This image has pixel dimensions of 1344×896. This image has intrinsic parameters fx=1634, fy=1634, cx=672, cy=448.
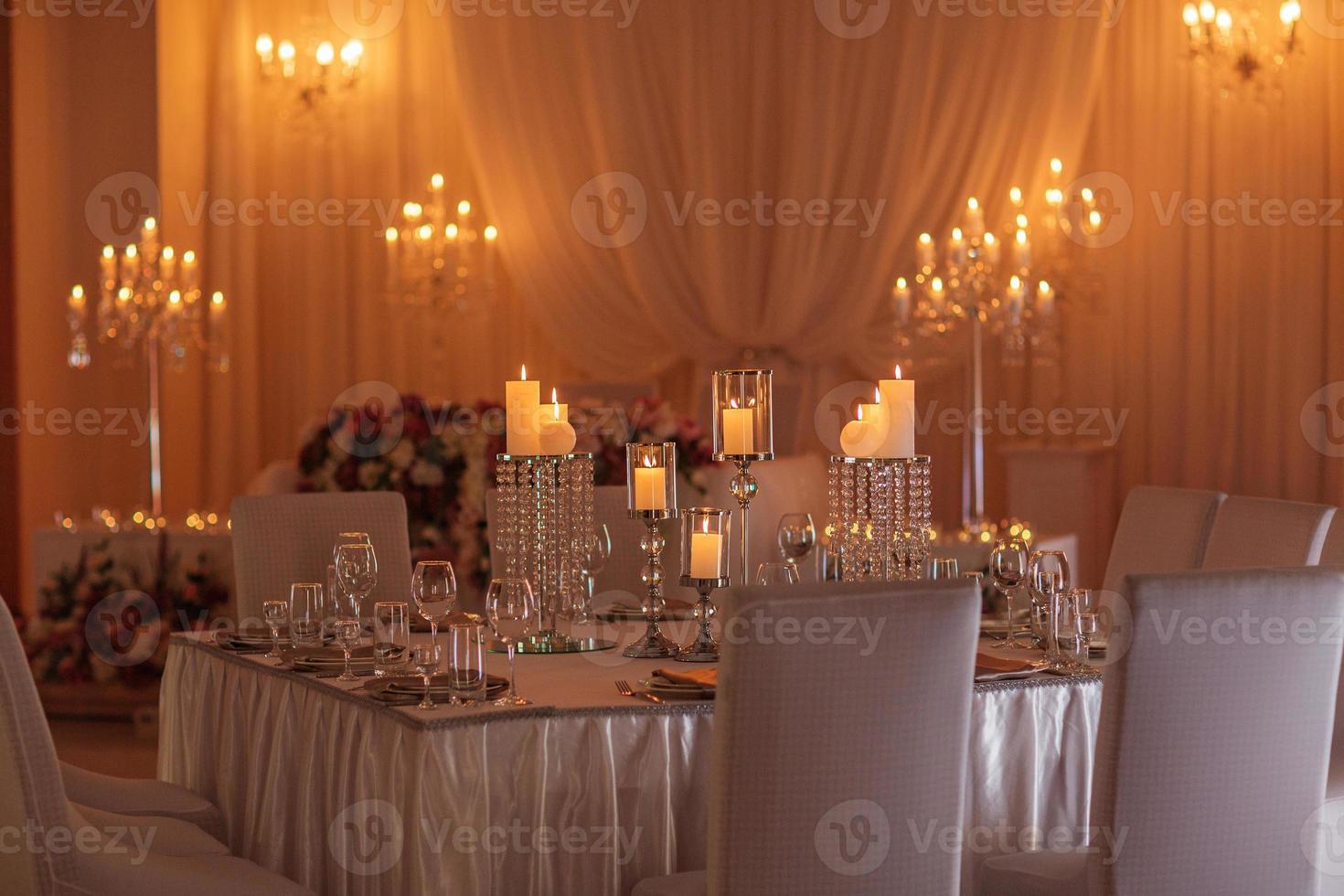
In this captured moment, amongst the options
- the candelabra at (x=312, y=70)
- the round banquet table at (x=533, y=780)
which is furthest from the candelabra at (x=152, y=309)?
the round banquet table at (x=533, y=780)

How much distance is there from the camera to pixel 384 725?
2557 millimetres

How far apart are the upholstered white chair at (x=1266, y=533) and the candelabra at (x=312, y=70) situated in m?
5.47

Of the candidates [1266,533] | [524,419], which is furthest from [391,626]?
[1266,533]

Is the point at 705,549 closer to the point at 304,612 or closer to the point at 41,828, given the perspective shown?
the point at 304,612

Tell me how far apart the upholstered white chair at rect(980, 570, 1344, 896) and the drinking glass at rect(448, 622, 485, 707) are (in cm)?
95

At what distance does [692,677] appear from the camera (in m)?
2.70

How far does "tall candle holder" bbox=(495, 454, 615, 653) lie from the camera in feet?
10.5

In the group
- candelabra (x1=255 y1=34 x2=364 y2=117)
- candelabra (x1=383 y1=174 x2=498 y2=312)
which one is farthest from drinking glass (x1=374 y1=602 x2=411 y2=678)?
candelabra (x1=255 y1=34 x2=364 y2=117)

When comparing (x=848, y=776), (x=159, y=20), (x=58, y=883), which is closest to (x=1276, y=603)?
(x=848, y=776)

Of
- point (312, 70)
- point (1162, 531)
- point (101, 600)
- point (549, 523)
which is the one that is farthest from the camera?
point (312, 70)

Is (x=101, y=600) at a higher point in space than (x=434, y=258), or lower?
lower

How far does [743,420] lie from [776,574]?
12.0 inches

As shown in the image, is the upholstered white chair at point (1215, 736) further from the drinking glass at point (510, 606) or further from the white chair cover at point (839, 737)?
the drinking glass at point (510, 606)

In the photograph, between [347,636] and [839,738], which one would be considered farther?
[347,636]
